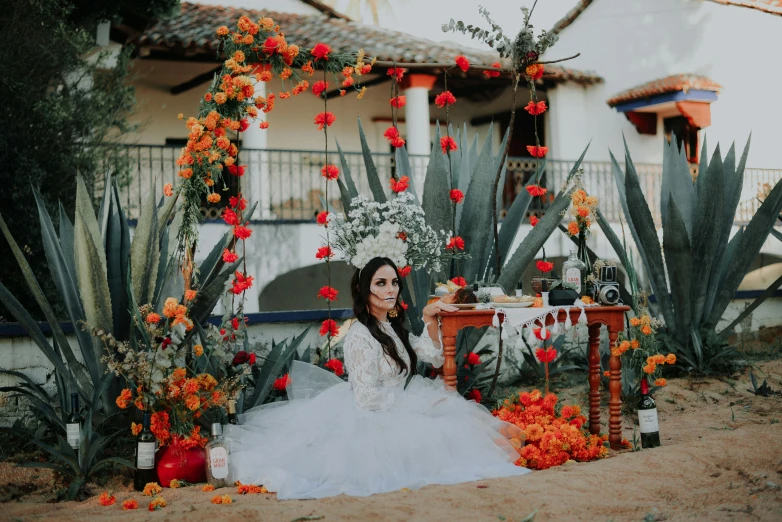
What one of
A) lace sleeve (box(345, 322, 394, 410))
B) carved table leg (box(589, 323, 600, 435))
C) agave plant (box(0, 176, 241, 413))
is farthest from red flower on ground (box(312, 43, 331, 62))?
carved table leg (box(589, 323, 600, 435))

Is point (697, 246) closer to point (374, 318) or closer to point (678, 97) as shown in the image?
point (374, 318)

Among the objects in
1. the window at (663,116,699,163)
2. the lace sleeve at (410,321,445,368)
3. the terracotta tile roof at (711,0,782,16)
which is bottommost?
the lace sleeve at (410,321,445,368)

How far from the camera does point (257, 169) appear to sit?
10.4 m

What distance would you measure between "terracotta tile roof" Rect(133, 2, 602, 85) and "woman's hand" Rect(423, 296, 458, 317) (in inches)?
245

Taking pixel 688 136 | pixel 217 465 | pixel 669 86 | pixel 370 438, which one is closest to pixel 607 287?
pixel 370 438

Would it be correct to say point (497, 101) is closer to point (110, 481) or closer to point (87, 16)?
point (87, 16)

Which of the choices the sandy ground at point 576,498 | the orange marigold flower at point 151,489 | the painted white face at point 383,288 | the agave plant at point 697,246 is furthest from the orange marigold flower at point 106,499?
the agave plant at point 697,246

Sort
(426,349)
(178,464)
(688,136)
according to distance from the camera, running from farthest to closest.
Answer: (688,136) → (426,349) → (178,464)

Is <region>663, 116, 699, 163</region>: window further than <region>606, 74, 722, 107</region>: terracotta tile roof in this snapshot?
Yes

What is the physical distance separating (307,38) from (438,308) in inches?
304

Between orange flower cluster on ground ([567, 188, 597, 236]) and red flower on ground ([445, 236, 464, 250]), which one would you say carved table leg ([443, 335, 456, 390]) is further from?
orange flower cluster on ground ([567, 188, 597, 236])

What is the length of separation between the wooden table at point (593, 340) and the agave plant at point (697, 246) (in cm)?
177

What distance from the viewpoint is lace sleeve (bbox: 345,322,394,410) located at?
3.88m

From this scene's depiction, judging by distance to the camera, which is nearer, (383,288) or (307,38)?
(383,288)
